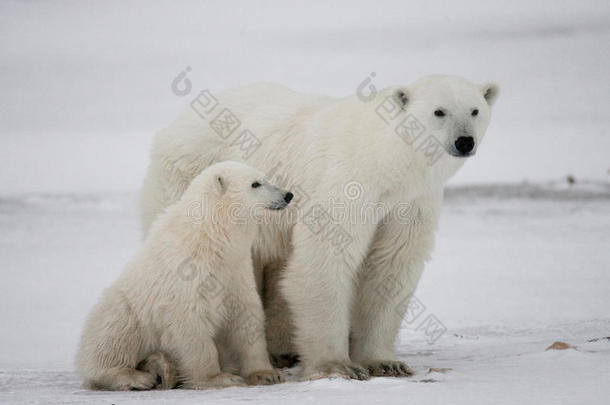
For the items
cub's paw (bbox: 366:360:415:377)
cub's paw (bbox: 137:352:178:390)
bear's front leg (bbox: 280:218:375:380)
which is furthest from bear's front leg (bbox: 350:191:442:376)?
cub's paw (bbox: 137:352:178:390)

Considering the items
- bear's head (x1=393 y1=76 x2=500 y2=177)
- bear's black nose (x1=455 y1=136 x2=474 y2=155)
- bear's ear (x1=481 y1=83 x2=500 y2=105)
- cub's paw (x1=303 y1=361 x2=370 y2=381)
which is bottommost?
cub's paw (x1=303 y1=361 x2=370 y2=381)

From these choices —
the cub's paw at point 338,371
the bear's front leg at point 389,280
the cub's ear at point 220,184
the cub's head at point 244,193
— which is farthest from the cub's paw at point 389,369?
the cub's ear at point 220,184

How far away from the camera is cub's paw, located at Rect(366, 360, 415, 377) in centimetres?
467

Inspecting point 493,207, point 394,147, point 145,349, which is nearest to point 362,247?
point 394,147

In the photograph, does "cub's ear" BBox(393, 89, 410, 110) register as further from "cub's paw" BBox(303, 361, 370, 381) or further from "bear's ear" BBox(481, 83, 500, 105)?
"cub's paw" BBox(303, 361, 370, 381)

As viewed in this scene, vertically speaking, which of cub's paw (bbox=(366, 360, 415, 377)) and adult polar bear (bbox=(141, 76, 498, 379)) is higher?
adult polar bear (bbox=(141, 76, 498, 379))

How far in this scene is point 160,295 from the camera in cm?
430

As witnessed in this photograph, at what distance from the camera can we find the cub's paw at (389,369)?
4672 millimetres

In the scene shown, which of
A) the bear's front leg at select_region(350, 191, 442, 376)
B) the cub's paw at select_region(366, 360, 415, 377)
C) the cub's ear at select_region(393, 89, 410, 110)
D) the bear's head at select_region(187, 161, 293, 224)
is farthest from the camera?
the bear's front leg at select_region(350, 191, 442, 376)

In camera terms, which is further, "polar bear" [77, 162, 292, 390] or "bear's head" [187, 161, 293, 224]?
"bear's head" [187, 161, 293, 224]

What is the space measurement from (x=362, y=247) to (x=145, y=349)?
4.62 ft

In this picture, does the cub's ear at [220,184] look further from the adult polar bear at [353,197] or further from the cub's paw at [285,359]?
the cub's paw at [285,359]

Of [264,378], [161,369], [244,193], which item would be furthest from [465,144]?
[161,369]

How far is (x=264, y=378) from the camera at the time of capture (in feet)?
14.2
